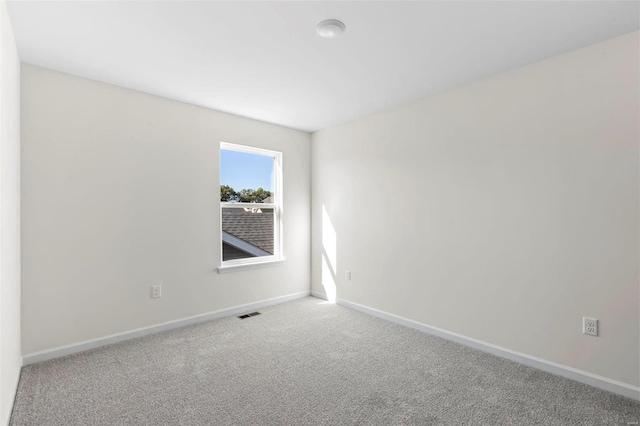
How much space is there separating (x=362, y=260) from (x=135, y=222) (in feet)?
8.20

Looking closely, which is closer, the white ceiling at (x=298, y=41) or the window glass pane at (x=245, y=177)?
the white ceiling at (x=298, y=41)

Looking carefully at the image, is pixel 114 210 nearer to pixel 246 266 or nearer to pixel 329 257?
pixel 246 266

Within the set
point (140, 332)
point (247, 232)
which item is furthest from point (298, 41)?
point (140, 332)

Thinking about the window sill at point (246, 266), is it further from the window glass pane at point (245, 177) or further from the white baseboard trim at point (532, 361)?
the white baseboard trim at point (532, 361)

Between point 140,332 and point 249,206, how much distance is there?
5.96 feet

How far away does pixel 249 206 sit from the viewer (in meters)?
4.08

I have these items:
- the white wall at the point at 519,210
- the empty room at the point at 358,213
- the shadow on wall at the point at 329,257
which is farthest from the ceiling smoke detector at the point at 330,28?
the shadow on wall at the point at 329,257

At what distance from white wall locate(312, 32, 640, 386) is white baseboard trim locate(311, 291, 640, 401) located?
40mm

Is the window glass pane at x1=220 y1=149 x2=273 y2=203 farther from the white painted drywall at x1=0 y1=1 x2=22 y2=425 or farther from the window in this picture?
the white painted drywall at x1=0 y1=1 x2=22 y2=425

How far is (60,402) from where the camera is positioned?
2.00m

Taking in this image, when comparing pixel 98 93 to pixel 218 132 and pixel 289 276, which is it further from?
pixel 289 276

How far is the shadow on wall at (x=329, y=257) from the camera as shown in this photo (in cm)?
425

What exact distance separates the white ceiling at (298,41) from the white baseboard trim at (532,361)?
92.2 inches

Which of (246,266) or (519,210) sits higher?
(519,210)
